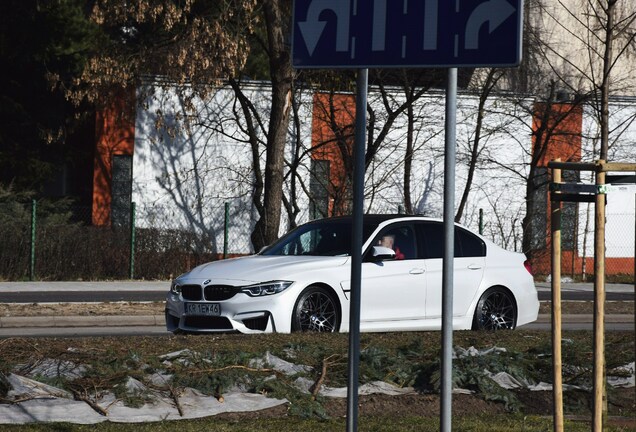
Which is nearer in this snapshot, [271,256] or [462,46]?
[462,46]

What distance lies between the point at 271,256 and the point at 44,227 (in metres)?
13.5

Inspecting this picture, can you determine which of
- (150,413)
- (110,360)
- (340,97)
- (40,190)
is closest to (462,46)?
(150,413)

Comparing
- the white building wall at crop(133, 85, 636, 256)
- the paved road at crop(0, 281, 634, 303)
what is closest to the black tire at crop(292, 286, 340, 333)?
the paved road at crop(0, 281, 634, 303)

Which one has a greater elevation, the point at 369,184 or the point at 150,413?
the point at 369,184

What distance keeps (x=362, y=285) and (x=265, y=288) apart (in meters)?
1.31

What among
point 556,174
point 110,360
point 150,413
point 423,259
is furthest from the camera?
point 423,259

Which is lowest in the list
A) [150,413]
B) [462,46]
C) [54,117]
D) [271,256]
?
[150,413]

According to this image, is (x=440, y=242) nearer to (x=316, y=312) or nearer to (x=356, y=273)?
(x=316, y=312)

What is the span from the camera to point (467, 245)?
1414 cm

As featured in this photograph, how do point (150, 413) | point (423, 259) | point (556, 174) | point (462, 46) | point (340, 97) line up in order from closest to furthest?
point (462, 46) → point (556, 174) → point (150, 413) → point (423, 259) → point (340, 97)

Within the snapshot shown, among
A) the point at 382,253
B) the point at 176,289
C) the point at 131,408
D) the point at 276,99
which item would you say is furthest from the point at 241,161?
the point at 131,408

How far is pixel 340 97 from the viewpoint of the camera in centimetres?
2956

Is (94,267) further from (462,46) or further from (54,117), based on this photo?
(462,46)

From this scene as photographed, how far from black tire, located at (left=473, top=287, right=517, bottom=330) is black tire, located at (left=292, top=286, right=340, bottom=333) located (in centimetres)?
200
